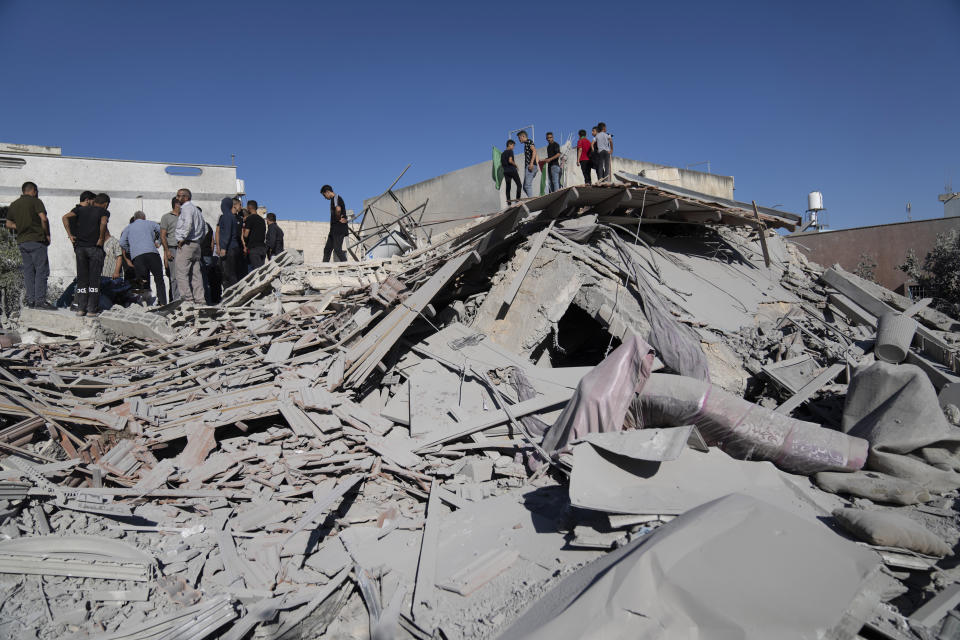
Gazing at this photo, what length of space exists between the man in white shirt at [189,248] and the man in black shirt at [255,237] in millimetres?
1514

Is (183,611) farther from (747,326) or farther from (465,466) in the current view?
(747,326)

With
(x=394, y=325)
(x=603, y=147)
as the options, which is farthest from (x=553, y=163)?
(x=394, y=325)

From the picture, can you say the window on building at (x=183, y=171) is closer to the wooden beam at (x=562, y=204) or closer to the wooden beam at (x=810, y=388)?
the wooden beam at (x=562, y=204)

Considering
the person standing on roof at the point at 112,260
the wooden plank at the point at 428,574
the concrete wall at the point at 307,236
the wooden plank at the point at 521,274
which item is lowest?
the wooden plank at the point at 428,574

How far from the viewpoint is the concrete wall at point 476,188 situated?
663 inches

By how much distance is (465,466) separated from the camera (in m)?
4.90

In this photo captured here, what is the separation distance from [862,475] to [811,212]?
19.7 meters

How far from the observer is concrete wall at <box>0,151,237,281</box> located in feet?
42.3

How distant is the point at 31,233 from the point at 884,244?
900 inches

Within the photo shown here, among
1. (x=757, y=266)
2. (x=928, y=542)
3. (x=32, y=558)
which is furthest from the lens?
(x=757, y=266)

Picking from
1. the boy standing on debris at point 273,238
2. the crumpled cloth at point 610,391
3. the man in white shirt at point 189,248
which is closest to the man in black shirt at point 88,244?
the man in white shirt at point 189,248

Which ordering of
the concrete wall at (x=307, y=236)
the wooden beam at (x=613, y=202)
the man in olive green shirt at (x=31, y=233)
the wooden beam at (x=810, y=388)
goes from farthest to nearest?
the concrete wall at (x=307, y=236), the man in olive green shirt at (x=31, y=233), the wooden beam at (x=613, y=202), the wooden beam at (x=810, y=388)

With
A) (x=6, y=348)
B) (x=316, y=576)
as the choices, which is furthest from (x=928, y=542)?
(x=6, y=348)

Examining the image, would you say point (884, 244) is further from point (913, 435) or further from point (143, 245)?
point (143, 245)
